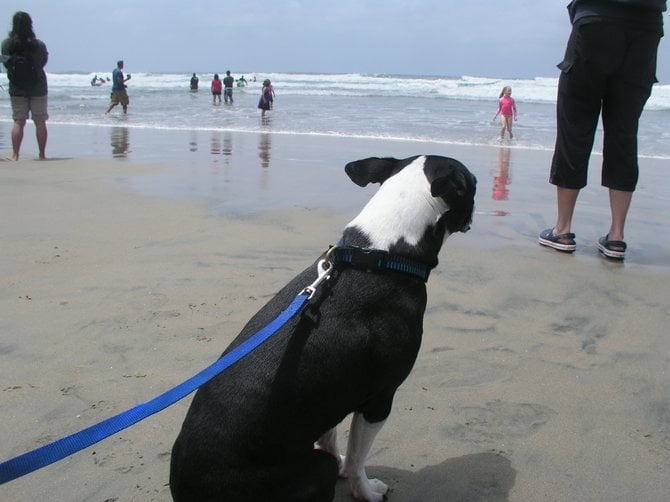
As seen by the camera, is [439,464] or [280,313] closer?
[280,313]

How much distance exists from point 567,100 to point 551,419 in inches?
117

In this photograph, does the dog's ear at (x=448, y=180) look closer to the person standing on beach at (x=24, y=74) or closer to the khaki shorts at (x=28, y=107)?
the person standing on beach at (x=24, y=74)

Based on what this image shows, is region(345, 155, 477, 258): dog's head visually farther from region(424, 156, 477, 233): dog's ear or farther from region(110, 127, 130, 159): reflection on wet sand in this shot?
region(110, 127, 130, 159): reflection on wet sand

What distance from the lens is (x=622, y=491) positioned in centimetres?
237

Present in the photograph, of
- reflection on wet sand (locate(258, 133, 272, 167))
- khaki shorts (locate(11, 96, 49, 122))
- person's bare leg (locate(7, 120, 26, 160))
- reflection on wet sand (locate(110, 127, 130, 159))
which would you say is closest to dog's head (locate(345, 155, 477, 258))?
reflection on wet sand (locate(258, 133, 272, 167))

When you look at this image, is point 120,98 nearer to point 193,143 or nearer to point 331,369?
point 193,143

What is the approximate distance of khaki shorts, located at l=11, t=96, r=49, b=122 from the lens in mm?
9398

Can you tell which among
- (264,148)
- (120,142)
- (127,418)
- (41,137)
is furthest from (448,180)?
(120,142)

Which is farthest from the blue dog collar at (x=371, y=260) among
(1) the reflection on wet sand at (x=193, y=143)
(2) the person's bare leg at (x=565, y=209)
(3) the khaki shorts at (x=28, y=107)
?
(1) the reflection on wet sand at (x=193, y=143)

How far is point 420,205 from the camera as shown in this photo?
236cm

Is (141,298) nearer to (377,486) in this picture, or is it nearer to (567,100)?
(377,486)

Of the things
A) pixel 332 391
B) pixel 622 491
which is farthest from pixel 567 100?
pixel 332 391

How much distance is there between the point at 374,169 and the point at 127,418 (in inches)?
54.0

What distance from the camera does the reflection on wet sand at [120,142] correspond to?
9938 mm
